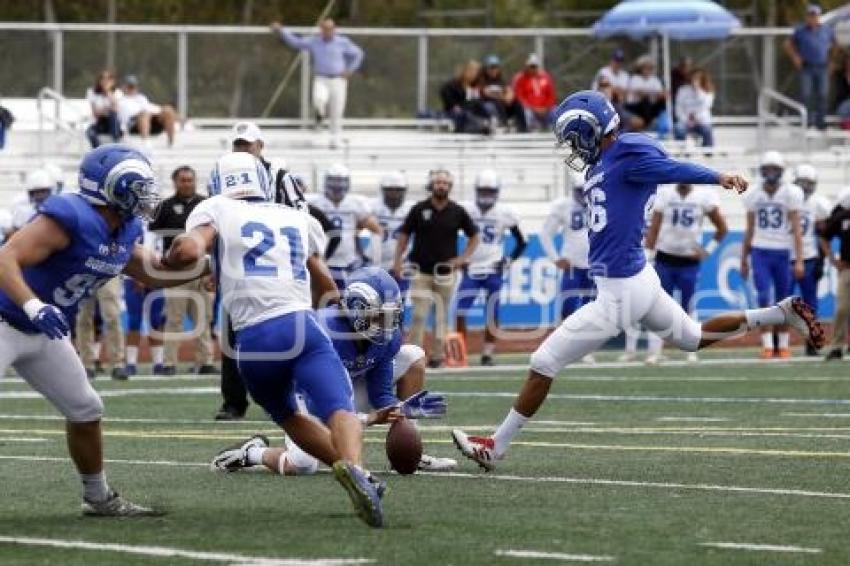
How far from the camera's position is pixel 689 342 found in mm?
11430

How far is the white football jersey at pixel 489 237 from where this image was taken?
2189 cm

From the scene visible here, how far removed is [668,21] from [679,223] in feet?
29.2

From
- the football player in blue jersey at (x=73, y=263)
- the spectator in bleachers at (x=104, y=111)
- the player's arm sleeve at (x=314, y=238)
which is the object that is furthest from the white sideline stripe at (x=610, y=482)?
the spectator in bleachers at (x=104, y=111)

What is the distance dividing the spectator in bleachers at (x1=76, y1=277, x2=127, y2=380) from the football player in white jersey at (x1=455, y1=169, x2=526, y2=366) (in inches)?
139

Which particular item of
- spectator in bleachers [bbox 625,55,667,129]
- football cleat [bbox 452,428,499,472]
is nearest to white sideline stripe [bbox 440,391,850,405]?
football cleat [bbox 452,428,499,472]

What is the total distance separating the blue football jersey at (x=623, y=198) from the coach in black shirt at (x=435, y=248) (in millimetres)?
9508

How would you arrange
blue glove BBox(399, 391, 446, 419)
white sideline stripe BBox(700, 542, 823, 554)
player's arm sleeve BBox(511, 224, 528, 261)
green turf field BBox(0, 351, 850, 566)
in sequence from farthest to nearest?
player's arm sleeve BBox(511, 224, 528, 261) < blue glove BBox(399, 391, 446, 419) < green turf field BBox(0, 351, 850, 566) < white sideline stripe BBox(700, 542, 823, 554)

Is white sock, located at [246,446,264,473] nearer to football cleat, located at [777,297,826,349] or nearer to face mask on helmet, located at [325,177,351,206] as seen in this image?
football cleat, located at [777,297,826,349]

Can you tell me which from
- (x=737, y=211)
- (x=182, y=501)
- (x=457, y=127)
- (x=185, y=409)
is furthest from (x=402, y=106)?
(x=182, y=501)

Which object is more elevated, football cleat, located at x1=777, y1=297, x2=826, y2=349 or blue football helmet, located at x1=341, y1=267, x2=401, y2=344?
blue football helmet, located at x1=341, y1=267, x2=401, y2=344

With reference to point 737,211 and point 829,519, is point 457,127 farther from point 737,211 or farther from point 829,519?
point 829,519

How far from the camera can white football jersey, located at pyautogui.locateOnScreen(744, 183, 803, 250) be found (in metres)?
21.3

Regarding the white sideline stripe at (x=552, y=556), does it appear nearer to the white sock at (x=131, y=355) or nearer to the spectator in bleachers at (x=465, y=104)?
the white sock at (x=131, y=355)

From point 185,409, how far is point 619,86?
45.3 feet
